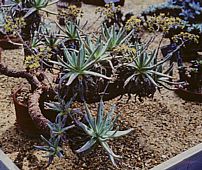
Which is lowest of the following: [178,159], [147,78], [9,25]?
[178,159]

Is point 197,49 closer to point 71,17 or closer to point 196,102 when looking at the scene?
point 196,102

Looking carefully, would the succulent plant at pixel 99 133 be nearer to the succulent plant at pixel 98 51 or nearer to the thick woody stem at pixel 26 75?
the succulent plant at pixel 98 51

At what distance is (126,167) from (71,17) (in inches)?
43.5

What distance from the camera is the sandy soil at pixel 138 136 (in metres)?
2.57

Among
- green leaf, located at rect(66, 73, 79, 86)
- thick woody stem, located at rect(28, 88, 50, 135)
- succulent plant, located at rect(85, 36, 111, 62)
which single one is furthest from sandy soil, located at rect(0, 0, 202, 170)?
succulent plant, located at rect(85, 36, 111, 62)

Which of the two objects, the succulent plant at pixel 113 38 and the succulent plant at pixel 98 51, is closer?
the succulent plant at pixel 98 51

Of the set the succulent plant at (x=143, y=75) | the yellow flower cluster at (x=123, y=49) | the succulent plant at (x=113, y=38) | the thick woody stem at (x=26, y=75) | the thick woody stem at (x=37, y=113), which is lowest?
the thick woody stem at (x=37, y=113)

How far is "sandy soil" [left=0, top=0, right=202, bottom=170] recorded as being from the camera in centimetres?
257

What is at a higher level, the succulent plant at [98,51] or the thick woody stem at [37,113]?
the succulent plant at [98,51]

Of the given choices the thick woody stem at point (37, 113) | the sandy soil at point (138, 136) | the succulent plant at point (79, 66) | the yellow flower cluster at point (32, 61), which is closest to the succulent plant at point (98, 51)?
the succulent plant at point (79, 66)

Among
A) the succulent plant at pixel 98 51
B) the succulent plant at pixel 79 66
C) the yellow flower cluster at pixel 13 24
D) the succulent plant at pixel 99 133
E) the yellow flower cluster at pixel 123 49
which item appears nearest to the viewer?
the succulent plant at pixel 99 133

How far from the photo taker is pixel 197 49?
370 centimetres

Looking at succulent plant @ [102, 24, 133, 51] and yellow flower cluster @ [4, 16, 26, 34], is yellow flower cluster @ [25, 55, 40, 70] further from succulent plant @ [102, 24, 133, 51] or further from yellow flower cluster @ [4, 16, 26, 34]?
succulent plant @ [102, 24, 133, 51]

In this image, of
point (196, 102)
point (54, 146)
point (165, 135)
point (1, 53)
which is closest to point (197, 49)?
point (196, 102)
